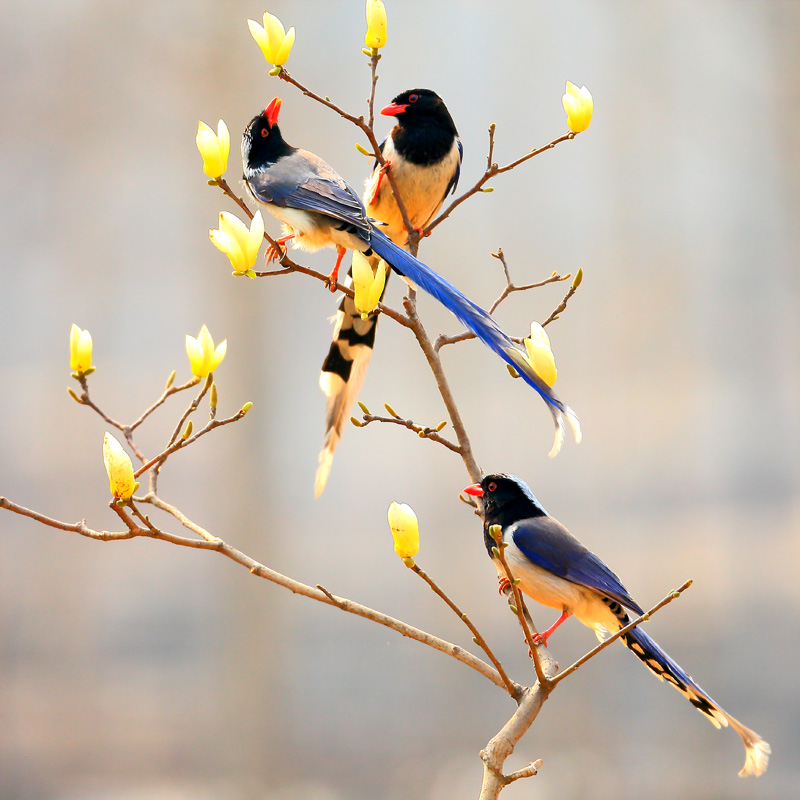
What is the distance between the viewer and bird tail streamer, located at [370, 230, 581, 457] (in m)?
0.61

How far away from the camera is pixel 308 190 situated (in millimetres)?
895

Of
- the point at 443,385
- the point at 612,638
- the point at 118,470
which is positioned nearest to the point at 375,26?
the point at 443,385

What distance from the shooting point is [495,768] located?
0.58m

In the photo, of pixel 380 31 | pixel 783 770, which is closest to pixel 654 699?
pixel 783 770

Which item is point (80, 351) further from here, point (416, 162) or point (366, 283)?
point (416, 162)

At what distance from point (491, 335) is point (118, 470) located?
29cm

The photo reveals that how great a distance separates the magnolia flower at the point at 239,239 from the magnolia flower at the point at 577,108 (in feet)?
1.01

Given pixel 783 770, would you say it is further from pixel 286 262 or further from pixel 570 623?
pixel 286 262

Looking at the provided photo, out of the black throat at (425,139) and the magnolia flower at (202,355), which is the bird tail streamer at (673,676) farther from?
the black throat at (425,139)

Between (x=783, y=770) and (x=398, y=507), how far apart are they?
2647 millimetres

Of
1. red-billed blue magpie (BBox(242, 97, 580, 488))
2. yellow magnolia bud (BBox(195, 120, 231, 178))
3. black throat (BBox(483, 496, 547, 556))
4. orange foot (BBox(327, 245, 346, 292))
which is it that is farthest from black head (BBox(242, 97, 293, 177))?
black throat (BBox(483, 496, 547, 556))

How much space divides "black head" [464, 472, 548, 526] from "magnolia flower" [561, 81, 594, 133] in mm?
373

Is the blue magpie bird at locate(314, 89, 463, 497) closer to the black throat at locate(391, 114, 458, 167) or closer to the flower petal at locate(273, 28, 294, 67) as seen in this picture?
the black throat at locate(391, 114, 458, 167)

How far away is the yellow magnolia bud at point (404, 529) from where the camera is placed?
55cm
